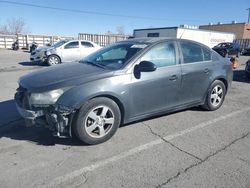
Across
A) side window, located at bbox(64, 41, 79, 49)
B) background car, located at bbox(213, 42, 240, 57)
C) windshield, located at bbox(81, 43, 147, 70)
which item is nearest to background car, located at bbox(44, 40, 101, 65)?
side window, located at bbox(64, 41, 79, 49)

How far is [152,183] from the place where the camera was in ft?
9.48

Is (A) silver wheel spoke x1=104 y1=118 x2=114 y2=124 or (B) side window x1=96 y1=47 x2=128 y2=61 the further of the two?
(B) side window x1=96 y1=47 x2=128 y2=61

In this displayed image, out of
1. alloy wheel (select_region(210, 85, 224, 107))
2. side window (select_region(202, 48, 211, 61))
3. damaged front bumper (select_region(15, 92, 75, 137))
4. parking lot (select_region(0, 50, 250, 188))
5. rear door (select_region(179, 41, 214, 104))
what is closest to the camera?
parking lot (select_region(0, 50, 250, 188))

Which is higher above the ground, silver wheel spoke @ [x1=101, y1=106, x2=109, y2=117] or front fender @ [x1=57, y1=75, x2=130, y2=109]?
front fender @ [x1=57, y1=75, x2=130, y2=109]

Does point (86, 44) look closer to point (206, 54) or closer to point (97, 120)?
point (206, 54)

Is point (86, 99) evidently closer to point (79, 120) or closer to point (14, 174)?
point (79, 120)

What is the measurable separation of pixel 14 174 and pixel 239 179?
2.65 m

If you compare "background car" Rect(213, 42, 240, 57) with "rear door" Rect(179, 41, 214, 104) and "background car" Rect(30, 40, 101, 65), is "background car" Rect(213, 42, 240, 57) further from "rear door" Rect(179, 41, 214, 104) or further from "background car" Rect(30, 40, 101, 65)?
"rear door" Rect(179, 41, 214, 104)

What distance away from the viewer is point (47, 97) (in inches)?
140

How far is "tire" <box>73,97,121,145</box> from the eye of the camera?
3.65m

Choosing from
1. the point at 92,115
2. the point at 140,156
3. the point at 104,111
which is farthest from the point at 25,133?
the point at 140,156

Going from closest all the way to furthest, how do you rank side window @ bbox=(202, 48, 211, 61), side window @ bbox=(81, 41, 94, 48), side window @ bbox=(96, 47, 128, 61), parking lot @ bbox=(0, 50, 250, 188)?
parking lot @ bbox=(0, 50, 250, 188) → side window @ bbox=(96, 47, 128, 61) → side window @ bbox=(202, 48, 211, 61) → side window @ bbox=(81, 41, 94, 48)

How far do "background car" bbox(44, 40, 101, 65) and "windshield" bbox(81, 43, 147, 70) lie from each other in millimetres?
9864

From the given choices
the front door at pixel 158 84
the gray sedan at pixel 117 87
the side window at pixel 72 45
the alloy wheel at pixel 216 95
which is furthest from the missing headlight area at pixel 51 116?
the side window at pixel 72 45
